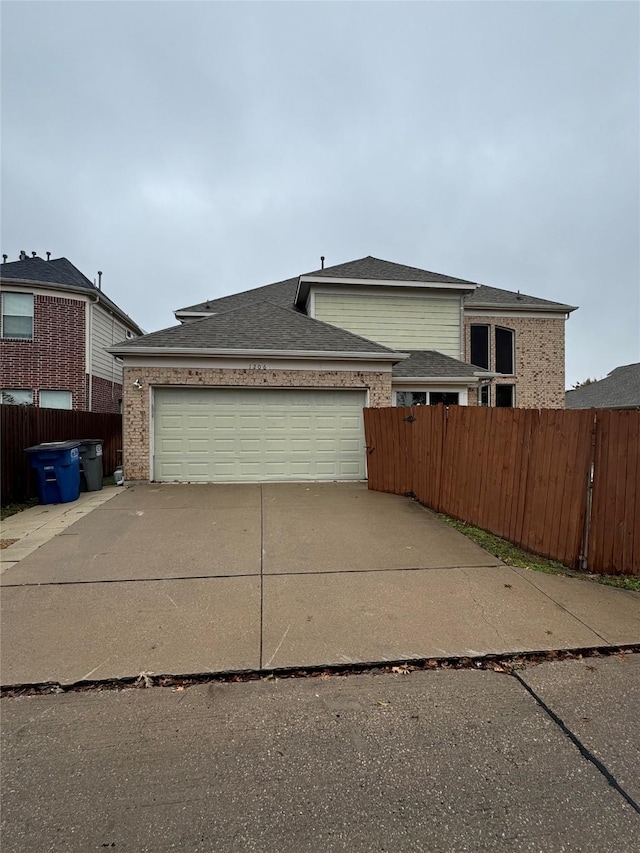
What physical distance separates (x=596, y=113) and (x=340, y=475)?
37.1ft

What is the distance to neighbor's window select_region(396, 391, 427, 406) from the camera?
12250 mm

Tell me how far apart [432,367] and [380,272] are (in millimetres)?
4038

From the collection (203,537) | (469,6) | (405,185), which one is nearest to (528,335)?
(405,185)

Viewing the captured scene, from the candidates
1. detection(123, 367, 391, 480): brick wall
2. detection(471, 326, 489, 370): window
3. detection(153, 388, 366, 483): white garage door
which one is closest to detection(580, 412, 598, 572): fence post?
detection(153, 388, 366, 483): white garage door

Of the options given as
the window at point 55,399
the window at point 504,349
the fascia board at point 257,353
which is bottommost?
the window at point 55,399

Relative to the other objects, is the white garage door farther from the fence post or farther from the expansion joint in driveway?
the expansion joint in driveway

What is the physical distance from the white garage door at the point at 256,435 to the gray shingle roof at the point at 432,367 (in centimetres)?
258

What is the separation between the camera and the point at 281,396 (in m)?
10.2

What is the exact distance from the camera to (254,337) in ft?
34.1

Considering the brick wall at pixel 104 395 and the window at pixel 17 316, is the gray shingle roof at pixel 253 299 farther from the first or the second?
the window at pixel 17 316

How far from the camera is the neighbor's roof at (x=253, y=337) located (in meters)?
9.82

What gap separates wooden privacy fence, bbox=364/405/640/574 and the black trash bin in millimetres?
7264

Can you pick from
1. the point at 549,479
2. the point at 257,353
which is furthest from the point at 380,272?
the point at 549,479

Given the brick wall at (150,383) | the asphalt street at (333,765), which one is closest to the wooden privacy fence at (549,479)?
the asphalt street at (333,765)
